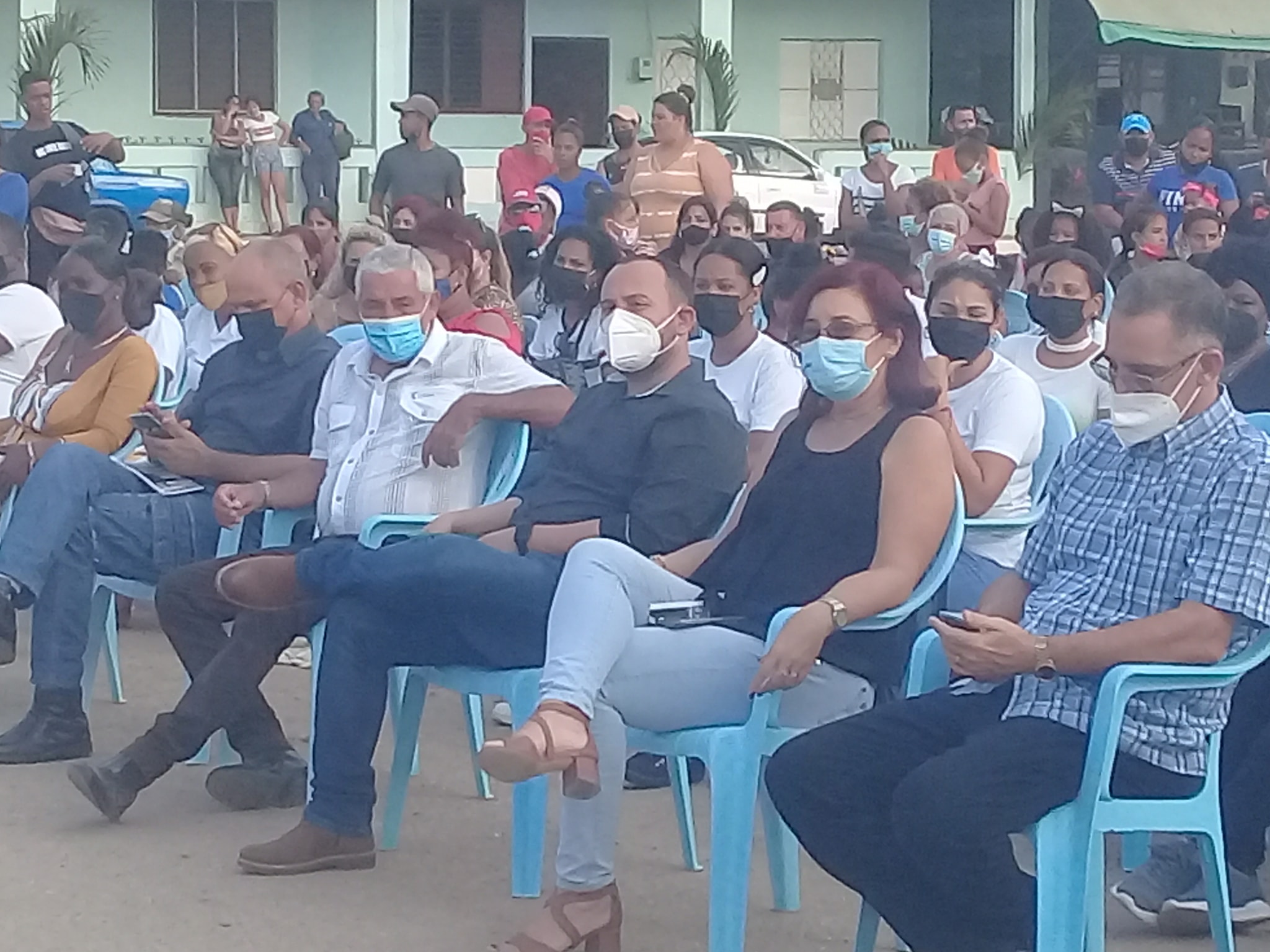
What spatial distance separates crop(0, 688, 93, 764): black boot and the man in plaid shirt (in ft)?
8.73

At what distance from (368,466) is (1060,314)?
228 centimetres

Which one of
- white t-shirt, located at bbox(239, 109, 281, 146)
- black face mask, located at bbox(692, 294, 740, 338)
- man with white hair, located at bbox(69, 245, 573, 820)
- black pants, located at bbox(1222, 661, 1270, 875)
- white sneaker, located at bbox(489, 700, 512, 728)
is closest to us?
black pants, located at bbox(1222, 661, 1270, 875)

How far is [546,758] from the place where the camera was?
393 centimetres

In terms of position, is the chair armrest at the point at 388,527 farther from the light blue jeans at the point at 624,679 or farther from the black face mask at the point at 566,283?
the black face mask at the point at 566,283

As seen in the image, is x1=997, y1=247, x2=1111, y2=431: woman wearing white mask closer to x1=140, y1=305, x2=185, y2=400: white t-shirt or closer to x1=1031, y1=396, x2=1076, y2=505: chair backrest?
x1=1031, y1=396, x2=1076, y2=505: chair backrest

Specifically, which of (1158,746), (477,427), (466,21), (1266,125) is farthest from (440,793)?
(1266,125)

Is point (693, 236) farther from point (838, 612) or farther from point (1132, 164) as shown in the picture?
point (1132, 164)

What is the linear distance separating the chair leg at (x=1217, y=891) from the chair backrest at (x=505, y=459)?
221 cm

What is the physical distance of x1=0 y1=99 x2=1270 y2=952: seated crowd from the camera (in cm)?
389

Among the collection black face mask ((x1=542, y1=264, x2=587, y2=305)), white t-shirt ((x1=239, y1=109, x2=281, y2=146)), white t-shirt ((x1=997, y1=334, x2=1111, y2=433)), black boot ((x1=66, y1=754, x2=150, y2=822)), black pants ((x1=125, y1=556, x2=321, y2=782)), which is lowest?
black boot ((x1=66, y1=754, x2=150, y2=822))

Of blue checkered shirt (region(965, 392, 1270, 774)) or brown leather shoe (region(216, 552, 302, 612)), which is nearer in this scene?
blue checkered shirt (region(965, 392, 1270, 774))

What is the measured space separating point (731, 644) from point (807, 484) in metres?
0.37

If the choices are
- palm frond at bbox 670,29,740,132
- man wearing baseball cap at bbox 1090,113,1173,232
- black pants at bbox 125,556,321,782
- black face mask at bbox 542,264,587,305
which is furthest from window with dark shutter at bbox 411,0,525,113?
black pants at bbox 125,556,321,782

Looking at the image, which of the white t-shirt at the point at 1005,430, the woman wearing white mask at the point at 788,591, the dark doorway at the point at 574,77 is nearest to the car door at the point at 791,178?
the dark doorway at the point at 574,77
